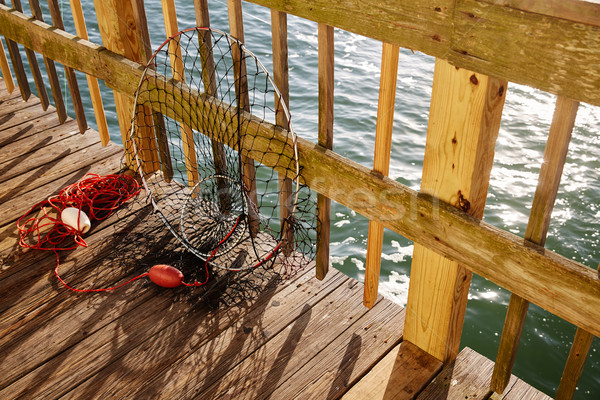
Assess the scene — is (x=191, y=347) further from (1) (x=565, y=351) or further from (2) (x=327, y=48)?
(1) (x=565, y=351)

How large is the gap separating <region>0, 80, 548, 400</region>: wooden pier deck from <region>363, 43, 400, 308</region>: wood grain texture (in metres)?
0.35

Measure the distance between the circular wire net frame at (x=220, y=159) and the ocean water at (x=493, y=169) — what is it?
193 centimetres

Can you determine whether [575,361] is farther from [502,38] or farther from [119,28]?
[119,28]

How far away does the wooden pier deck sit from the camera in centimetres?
271

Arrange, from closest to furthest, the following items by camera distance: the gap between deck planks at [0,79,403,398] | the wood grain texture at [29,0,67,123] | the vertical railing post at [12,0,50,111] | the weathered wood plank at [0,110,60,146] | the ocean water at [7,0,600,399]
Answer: the gap between deck planks at [0,79,403,398] → the wood grain texture at [29,0,67,123] → the vertical railing post at [12,0,50,111] → the ocean water at [7,0,600,399] → the weathered wood plank at [0,110,60,146]

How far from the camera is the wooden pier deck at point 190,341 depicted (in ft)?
8.87

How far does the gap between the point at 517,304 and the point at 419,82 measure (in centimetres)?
661

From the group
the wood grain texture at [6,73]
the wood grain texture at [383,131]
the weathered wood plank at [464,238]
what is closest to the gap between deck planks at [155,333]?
the wood grain texture at [383,131]

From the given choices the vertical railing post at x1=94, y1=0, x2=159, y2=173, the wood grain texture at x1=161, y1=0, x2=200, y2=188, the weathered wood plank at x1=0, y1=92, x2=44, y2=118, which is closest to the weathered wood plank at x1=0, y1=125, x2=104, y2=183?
the weathered wood plank at x1=0, y1=92, x2=44, y2=118

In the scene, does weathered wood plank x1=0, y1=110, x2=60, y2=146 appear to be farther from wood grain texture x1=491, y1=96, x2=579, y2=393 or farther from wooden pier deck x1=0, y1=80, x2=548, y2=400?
wood grain texture x1=491, y1=96, x2=579, y2=393

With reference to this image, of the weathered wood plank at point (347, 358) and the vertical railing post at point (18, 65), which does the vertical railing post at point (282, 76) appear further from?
the vertical railing post at point (18, 65)

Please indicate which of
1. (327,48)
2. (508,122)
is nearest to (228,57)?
(508,122)

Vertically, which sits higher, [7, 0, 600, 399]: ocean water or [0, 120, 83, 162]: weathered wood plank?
[0, 120, 83, 162]: weathered wood plank

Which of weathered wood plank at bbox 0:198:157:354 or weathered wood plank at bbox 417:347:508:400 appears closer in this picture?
weathered wood plank at bbox 417:347:508:400
